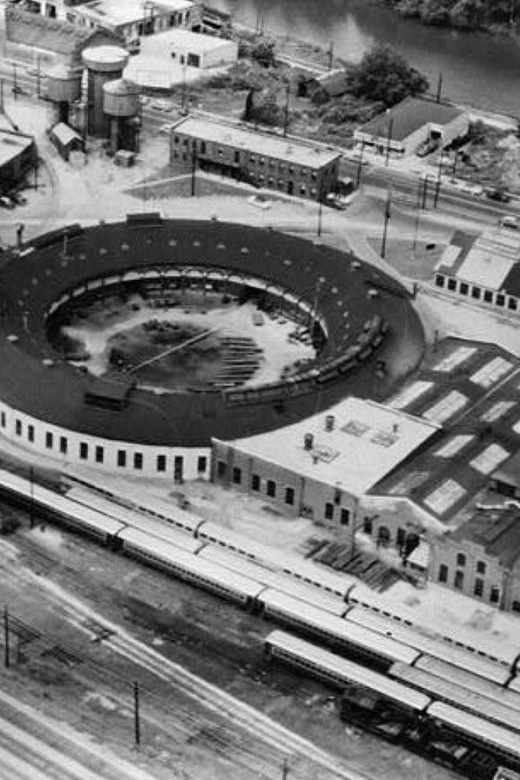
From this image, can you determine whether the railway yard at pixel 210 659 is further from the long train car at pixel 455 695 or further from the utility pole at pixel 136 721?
the utility pole at pixel 136 721

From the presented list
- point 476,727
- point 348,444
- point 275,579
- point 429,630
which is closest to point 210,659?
point 275,579

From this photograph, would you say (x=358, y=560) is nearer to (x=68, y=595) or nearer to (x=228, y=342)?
(x=68, y=595)

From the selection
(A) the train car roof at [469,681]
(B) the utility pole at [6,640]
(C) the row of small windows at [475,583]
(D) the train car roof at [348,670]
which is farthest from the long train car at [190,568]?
(A) the train car roof at [469,681]

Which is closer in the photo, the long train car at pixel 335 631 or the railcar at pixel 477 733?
the railcar at pixel 477 733

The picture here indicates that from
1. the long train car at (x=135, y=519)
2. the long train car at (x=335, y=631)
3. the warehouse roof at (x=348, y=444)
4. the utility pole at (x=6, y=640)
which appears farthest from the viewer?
the warehouse roof at (x=348, y=444)

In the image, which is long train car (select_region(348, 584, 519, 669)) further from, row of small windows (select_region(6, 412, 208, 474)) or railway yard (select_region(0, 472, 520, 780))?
row of small windows (select_region(6, 412, 208, 474))
